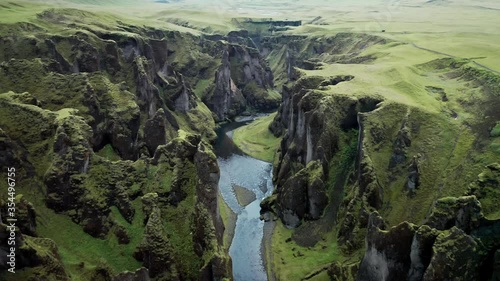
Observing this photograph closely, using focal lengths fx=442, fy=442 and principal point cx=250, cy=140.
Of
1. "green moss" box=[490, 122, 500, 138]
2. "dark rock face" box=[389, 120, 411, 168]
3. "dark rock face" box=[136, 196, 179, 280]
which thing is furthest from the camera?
"dark rock face" box=[389, 120, 411, 168]

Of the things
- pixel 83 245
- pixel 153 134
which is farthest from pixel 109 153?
pixel 83 245

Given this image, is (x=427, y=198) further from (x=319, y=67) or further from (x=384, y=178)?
(x=319, y=67)

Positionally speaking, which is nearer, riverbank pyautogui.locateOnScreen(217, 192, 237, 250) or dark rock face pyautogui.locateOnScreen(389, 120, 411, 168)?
dark rock face pyautogui.locateOnScreen(389, 120, 411, 168)

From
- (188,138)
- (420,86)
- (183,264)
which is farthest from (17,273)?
(420,86)

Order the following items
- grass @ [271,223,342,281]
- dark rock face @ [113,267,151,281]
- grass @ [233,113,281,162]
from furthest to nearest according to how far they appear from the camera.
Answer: grass @ [233,113,281,162] < grass @ [271,223,342,281] < dark rock face @ [113,267,151,281]

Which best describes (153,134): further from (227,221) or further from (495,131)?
(495,131)

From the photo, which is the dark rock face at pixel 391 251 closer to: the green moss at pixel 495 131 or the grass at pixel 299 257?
the grass at pixel 299 257

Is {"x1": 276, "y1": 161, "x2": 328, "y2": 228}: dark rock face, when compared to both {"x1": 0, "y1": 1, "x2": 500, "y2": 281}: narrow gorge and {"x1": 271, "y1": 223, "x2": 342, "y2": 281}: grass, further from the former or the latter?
{"x1": 271, "y1": 223, "x2": 342, "y2": 281}: grass

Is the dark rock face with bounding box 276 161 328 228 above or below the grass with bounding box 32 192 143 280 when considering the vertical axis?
below

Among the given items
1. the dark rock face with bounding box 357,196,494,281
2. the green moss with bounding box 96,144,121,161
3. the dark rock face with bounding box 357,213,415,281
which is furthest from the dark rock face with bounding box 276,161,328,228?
the green moss with bounding box 96,144,121,161
